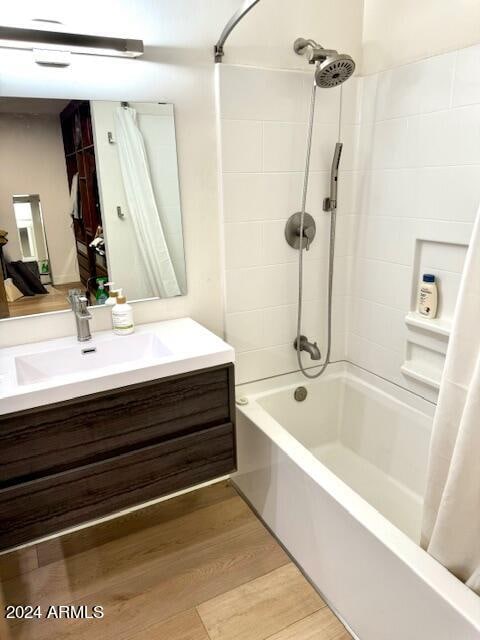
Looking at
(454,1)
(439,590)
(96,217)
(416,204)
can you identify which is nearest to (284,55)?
(454,1)

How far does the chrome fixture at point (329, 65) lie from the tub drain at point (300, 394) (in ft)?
4.17

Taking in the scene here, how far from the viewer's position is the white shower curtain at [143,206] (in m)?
1.59

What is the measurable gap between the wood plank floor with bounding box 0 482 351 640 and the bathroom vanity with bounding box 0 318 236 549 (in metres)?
0.41

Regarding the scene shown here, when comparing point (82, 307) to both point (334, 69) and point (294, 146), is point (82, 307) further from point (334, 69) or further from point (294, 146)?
point (334, 69)

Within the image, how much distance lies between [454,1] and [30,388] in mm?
1825

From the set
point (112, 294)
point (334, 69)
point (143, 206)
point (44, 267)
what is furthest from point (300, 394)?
point (334, 69)

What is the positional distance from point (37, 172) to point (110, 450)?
0.95 meters

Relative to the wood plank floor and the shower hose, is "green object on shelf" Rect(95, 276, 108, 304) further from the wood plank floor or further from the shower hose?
the wood plank floor

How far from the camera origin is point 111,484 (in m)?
1.32

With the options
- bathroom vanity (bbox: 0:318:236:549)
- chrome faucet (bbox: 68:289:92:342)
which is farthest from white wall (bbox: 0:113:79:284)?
bathroom vanity (bbox: 0:318:236:549)

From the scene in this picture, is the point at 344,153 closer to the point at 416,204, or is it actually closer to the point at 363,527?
the point at 416,204

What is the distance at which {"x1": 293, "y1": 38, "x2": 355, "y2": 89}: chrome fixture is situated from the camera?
148 cm

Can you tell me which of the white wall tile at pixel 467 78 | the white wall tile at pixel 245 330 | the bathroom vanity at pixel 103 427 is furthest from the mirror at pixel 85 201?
the white wall tile at pixel 467 78

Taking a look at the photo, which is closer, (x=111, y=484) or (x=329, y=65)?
(x=111, y=484)
